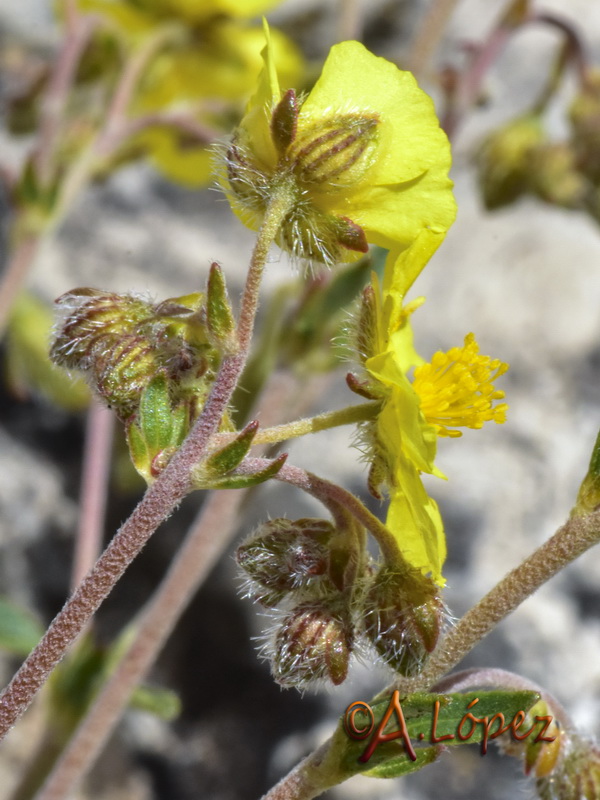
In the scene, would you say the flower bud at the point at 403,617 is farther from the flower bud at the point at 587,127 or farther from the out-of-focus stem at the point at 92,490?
the flower bud at the point at 587,127

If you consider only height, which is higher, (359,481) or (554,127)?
(554,127)

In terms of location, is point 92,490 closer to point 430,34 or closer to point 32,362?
point 32,362

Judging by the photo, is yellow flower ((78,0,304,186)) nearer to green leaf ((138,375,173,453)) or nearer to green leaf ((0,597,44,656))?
green leaf ((0,597,44,656))

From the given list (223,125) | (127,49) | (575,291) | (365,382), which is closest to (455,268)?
(575,291)

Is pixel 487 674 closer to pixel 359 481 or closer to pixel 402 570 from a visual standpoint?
pixel 402 570

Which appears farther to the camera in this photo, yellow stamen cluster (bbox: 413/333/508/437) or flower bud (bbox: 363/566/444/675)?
yellow stamen cluster (bbox: 413/333/508/437)

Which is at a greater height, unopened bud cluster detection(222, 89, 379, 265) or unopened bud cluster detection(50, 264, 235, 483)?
unopened bud cluster detection(222, 89, 379, 265)

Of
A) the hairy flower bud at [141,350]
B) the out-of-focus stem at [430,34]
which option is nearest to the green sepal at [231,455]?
the hairy flower bud at [141,350]

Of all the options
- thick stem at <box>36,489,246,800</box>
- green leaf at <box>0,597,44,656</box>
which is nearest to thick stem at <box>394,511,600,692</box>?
thick stem at <box>36,489,246,800</box>
